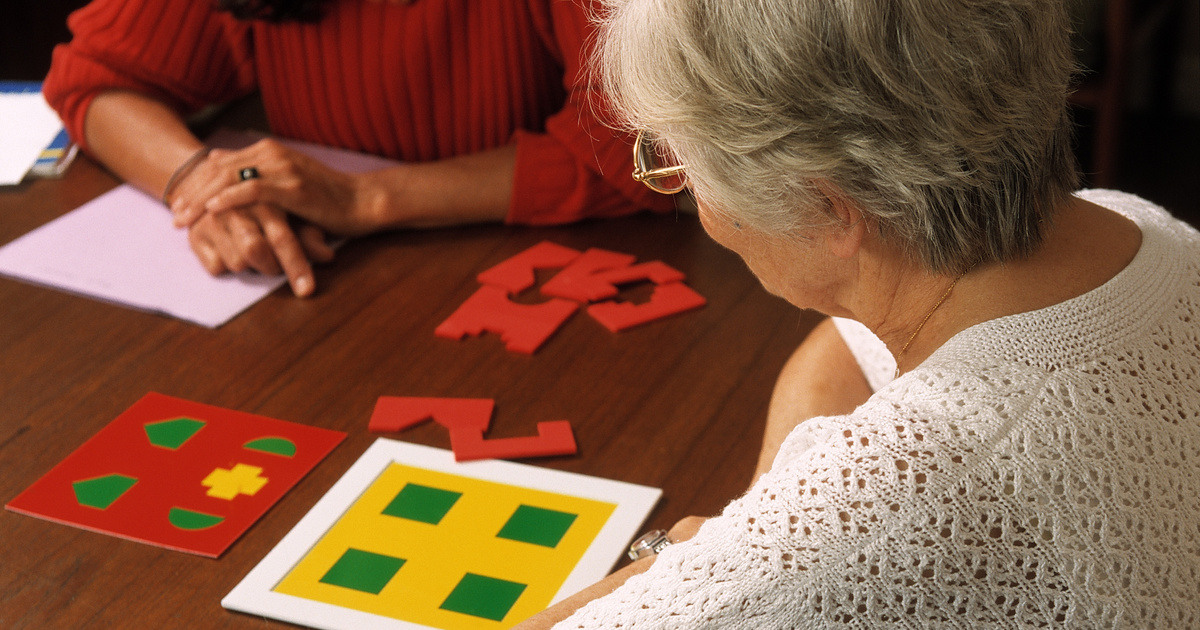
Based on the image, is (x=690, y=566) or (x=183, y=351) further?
(x=183, y=351)

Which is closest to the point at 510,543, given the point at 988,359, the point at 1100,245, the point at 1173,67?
→ the point at 988,359

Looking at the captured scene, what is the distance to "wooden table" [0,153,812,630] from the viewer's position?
3.40 ft

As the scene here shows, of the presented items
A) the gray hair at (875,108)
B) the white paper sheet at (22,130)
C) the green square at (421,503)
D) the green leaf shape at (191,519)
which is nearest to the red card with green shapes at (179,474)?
the green leaf shape at (191,519)

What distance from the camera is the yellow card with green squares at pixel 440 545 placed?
3.23ft

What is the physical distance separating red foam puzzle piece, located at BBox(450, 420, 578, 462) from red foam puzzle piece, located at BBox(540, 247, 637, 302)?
282mm

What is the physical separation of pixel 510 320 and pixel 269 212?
43 cm

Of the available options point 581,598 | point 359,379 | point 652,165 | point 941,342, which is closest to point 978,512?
point 941,342

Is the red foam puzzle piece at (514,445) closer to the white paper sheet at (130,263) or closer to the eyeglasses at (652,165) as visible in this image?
the eyeglasses at (652,165)

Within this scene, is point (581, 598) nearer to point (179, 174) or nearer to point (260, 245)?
point (260, 245)

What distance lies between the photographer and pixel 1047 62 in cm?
81

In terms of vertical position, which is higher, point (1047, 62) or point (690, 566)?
point (1047, 62)

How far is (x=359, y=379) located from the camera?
1302mm

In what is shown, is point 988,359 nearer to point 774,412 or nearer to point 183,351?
point 774,412

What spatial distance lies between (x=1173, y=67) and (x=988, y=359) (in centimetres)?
346
